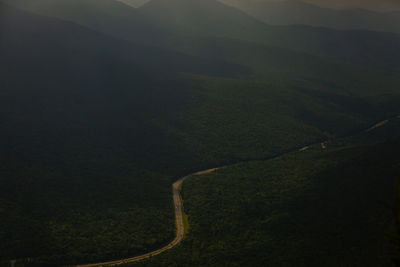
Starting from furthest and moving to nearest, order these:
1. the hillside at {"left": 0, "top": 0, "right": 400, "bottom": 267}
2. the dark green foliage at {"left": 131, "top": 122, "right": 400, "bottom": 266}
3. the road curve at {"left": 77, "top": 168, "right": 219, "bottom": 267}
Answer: the hillside at {"left": 0, "top": 0, "right": 400, "bottom": 267} → the road curve at {"left": 77, "top": 168, "right": 219, "bottom": 267} → the dark green foliage at {"left": 131, "top": 122, "right": 400, "bottom": 266}

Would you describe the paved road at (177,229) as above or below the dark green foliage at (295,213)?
below

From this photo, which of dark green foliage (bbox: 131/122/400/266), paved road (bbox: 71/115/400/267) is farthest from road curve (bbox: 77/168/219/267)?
dark green foliage (bbox: 131/122/400/266)

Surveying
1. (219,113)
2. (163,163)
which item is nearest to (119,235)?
(163,163)

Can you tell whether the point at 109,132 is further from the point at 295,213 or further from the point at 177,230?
the point at 295,213

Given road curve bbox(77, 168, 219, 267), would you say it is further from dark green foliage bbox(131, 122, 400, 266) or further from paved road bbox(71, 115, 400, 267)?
dark green foliage bbox(131, 122, 400, 266)

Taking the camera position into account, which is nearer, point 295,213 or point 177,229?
point 295,213

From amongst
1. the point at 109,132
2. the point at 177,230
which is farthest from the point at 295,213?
the point at 109,132

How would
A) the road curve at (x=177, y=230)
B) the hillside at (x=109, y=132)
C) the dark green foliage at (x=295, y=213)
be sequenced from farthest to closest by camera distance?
the hillside at (x=109, y=132), the road curve at (x=177, y=230), the dark green foliage at (x=295, y=213)

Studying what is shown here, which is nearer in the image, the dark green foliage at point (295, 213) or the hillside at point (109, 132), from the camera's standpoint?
the dark green foliage at point (295, 213)

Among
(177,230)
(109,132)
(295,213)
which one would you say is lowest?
(177,230)

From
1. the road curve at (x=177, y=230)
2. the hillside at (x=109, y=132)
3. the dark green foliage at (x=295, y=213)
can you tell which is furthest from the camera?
the hillside at (x=109, y=132)

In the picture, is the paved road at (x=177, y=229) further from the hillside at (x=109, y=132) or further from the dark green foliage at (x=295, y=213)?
the dark green foliage at (x=295, y=213)

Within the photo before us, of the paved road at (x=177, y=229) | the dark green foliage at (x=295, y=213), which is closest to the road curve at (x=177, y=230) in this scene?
the paved road at (x=177, y=229)
